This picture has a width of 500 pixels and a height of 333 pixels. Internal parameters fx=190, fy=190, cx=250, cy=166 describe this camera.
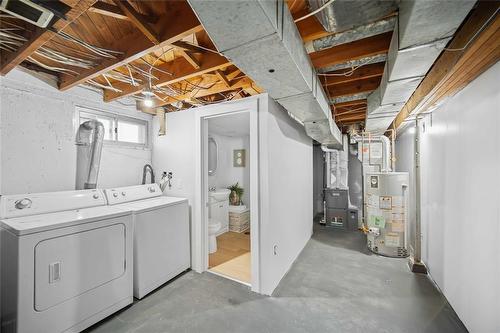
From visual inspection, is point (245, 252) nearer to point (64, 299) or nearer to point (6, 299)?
point (64, 299)

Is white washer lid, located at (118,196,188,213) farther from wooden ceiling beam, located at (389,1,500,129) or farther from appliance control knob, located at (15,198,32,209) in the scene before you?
wooden ceiling beam, located at (389,1,500,129)

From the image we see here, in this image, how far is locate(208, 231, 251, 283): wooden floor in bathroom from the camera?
2434mm

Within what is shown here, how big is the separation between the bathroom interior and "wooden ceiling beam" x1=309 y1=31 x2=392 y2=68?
100 cm

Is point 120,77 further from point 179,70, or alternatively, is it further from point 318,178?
point 318,178

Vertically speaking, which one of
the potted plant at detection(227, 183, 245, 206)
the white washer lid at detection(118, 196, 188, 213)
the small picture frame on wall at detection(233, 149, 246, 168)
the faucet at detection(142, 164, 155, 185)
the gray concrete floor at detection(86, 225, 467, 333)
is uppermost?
the small picture frame on wall at detection(233, 149, 246, 168)

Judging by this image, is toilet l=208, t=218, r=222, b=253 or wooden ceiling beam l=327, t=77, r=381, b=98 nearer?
wooden ceiling beam l=327, t=77, r=381, b=98

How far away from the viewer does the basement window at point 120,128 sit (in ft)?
7.77

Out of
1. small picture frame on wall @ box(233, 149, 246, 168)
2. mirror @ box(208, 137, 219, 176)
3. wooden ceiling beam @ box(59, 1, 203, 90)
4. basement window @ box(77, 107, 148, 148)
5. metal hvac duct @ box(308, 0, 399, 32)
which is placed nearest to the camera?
metal hvac duct @ box(308, 0, 399, 32)

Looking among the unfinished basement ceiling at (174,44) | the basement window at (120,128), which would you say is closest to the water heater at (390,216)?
the unfinished basement ceiling at (174,44)

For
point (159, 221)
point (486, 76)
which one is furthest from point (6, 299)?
point (486, 76)

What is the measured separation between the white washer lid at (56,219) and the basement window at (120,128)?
1046 millimetres

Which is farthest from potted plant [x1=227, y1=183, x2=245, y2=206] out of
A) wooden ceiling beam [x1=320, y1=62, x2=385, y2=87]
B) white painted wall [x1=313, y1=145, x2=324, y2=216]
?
wooden ceiling beam [x1=320, y1=62, x2=385, y2=87]

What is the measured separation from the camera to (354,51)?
5.05 feet

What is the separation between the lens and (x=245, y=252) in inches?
120
